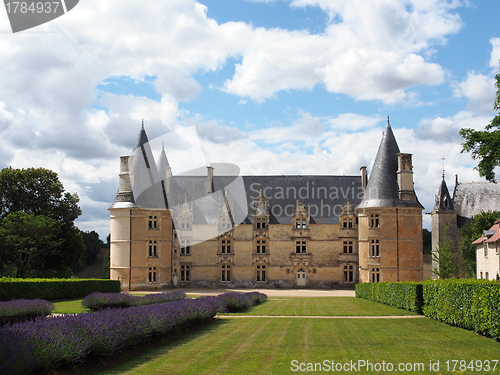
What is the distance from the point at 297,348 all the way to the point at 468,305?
223 inches

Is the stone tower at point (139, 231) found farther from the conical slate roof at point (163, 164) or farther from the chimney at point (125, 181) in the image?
the conical slate roof at point (163, 164)

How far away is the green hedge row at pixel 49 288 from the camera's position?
960 inches

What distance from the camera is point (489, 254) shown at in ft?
105

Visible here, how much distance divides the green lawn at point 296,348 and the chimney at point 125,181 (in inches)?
937

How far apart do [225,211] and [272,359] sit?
31.5 m

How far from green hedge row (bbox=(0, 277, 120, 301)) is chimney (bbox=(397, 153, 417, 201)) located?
2195 cm

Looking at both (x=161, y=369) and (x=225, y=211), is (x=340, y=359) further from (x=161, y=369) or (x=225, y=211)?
(x=225, y=211)

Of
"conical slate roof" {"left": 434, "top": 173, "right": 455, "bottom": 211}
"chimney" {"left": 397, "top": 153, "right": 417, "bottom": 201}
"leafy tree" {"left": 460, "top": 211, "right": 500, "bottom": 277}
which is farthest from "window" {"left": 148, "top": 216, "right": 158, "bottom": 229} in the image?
"leafy tree" {"left": 460, "top": 211, "right": 500, "bottom": 277}

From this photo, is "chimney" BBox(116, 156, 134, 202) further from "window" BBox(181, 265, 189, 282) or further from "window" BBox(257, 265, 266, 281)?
"window" BBox(257, 265, 266, 281)

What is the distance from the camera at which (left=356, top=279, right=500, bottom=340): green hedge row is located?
11695 mm

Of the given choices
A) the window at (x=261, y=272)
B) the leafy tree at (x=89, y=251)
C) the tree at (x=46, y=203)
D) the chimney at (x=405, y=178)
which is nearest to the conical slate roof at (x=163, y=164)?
the tree at (x=46, y=203)

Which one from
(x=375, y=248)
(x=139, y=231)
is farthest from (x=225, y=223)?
(x=375, y=248)

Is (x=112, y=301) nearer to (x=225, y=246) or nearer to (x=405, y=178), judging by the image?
(x=225, y=246)

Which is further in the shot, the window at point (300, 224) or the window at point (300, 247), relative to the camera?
the window at point (300, 224)
